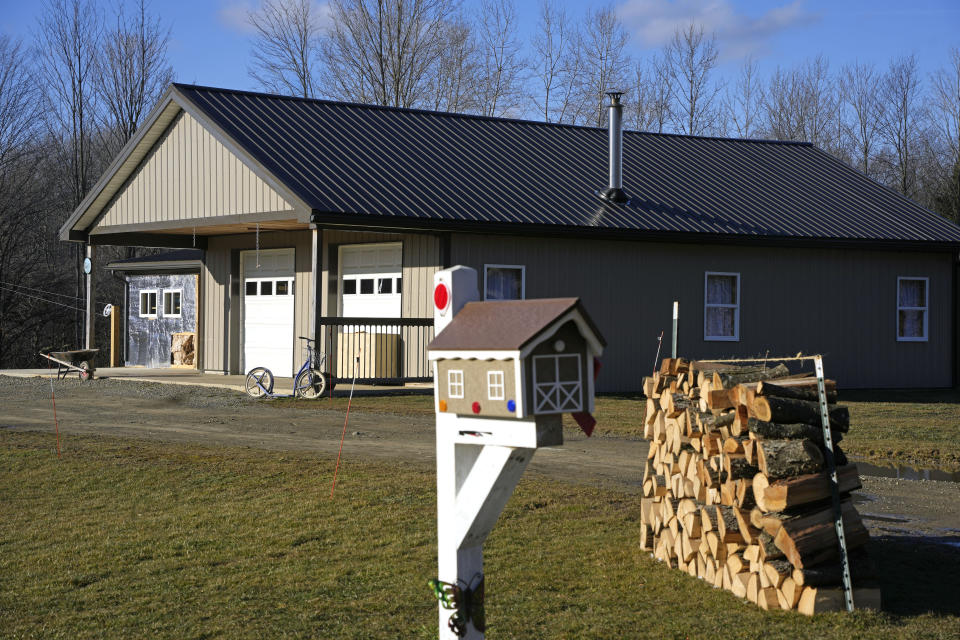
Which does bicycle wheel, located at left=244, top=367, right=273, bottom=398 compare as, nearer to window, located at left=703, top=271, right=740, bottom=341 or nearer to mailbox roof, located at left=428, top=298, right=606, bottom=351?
window, located at left=703, top=271, right=740, bottom=341

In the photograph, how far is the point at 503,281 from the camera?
19.2m

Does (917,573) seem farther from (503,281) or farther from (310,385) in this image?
(503,281)

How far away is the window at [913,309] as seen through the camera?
911 inches

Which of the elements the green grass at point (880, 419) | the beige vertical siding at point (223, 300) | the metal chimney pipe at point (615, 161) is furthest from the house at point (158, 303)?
the metal chimney pipe at point (615, 161)

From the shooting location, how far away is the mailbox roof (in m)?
4.04

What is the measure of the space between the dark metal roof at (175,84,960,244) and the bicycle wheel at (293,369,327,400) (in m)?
2.55

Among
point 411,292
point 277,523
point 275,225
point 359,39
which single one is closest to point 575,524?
point 277,523

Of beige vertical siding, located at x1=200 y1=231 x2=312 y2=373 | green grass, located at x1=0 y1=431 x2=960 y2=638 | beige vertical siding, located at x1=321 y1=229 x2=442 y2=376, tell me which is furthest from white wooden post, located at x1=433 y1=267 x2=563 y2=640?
beige vertical siding, located at x1=200 y1=231 x2=312 y2=373

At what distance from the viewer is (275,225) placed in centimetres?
2055

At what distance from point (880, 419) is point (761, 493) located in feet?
35.4

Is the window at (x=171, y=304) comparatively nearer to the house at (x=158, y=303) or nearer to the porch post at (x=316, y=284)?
the house at (x=158, y=303)

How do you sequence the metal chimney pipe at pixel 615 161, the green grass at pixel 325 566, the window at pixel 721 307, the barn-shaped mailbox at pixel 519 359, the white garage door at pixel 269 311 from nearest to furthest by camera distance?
the barn-shaped mailbox at pixel 519 359 < the green grass at pixel 325 566 < the metal chimney pipe at pixel 615 161 < the window at pixel 721 307 < the white garage door at pixel 269 311

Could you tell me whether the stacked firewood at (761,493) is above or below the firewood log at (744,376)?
below

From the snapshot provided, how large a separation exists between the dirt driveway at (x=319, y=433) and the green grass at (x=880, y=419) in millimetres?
553
